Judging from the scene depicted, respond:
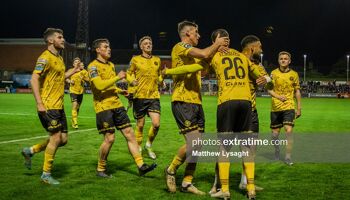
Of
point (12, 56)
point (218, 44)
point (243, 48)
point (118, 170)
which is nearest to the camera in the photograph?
point (218, 44)

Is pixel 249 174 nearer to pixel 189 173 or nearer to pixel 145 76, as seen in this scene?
pixel 189 173

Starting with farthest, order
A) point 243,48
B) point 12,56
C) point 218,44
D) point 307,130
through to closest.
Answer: point 12,56
point 307,130
point 243,48
point 218,44

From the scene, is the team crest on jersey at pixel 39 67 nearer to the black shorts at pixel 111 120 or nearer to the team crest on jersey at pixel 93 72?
the team crest on jersey at pixel 93 72

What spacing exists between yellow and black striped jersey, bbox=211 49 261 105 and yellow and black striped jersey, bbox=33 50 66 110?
311cm

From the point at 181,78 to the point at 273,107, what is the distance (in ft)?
14.2

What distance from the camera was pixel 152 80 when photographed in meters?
11.5

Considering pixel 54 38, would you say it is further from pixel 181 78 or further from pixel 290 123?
pixel 290 123

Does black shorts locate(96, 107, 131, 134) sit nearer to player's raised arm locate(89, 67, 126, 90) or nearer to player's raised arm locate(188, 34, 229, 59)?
player's raised arm locate(89, 67, 126, 90)

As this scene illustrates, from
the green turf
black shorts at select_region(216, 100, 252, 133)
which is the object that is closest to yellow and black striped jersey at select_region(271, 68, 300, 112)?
the green turf

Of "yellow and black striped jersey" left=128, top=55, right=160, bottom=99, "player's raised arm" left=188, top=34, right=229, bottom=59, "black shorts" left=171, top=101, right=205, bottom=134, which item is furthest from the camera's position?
"yellow and black striped jersey" left=128, top=55, right=160, bottom=99

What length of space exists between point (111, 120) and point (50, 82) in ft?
4.42

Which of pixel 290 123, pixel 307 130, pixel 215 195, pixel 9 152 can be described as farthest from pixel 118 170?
pixel 307 130

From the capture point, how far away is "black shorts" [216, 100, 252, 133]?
682 centimetres

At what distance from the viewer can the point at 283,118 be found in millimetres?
10969
